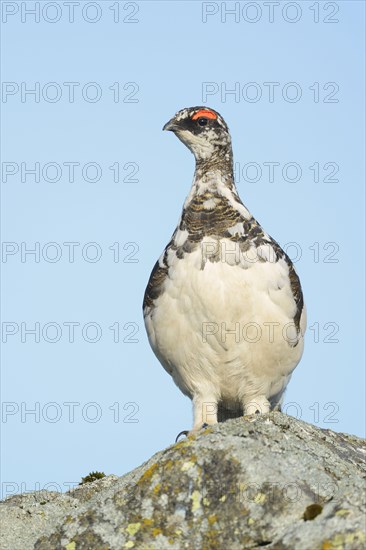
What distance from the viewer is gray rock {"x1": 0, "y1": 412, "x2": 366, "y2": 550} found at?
20.6ft

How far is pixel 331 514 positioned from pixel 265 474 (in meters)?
0.84

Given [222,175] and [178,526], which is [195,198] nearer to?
[222,175]

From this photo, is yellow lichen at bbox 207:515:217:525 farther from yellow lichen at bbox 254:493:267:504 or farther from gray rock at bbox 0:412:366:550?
yellow lichen at bbox 254:493:267:504

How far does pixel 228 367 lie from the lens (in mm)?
9664

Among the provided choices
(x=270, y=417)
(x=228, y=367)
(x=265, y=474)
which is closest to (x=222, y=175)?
(x=228, y=367)

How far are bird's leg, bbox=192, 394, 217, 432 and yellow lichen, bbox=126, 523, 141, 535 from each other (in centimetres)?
319

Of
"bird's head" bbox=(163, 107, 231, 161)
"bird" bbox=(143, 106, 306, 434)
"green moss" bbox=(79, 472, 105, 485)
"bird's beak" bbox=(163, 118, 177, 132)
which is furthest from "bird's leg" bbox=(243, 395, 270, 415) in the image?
"bird's beak" bbox=(163, 118, 177, 132)

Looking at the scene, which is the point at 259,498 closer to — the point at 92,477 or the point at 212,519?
the point at 212,519

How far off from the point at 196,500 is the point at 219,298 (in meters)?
2.96

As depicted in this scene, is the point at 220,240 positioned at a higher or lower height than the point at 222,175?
lower

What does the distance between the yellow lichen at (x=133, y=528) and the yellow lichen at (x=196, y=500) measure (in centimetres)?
43

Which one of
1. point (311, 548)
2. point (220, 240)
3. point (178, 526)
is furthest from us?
point (220, 240)

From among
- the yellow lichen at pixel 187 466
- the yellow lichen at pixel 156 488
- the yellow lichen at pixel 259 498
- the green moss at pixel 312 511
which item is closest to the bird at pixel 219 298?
the yellow lichen at pixel 187 466

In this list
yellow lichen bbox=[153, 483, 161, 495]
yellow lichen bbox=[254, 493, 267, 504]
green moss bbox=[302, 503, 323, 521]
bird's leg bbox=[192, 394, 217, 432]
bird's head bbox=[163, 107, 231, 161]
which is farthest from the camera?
bird's head bbox=[163, 107, 231, 161]
